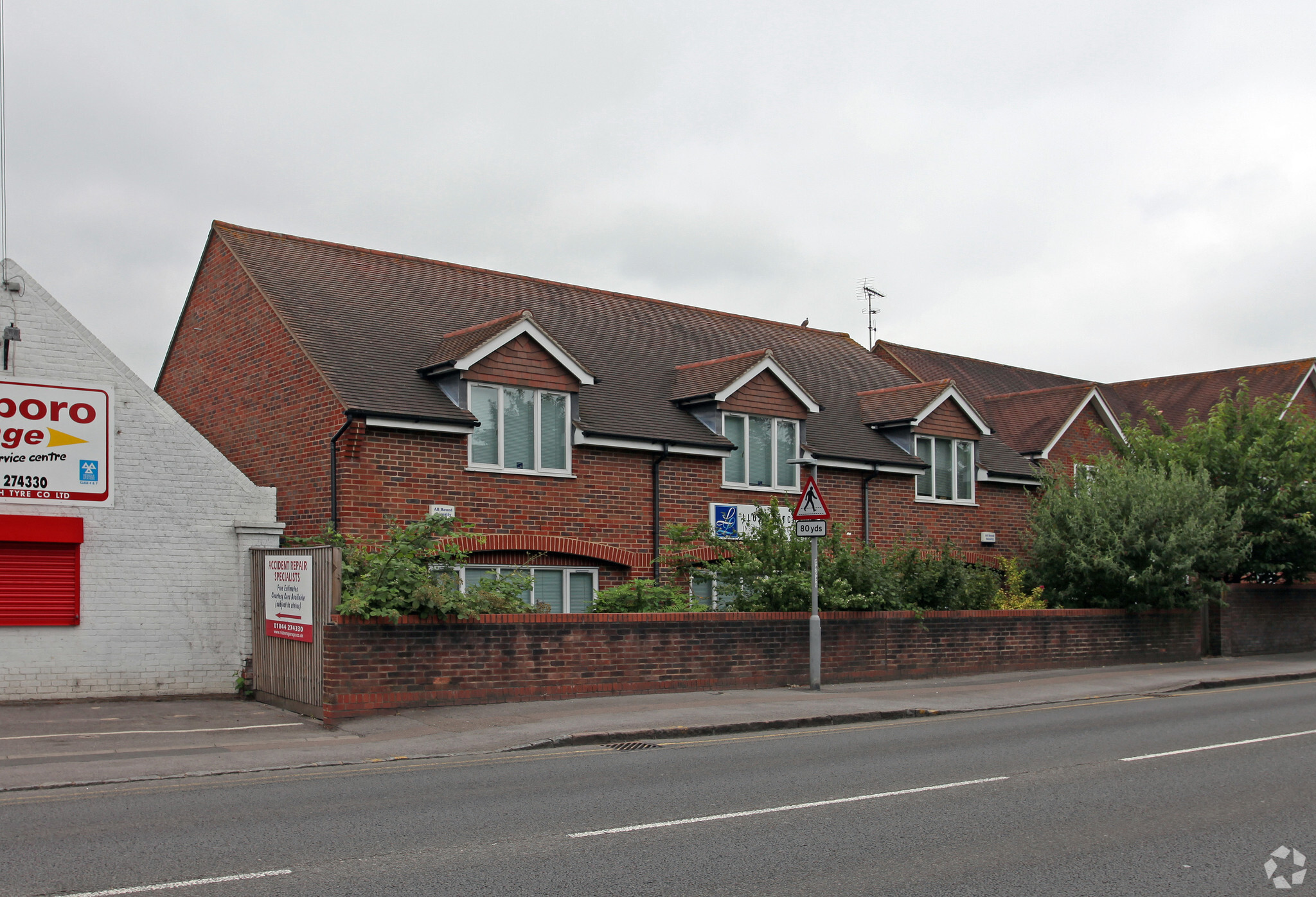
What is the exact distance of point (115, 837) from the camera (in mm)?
7949

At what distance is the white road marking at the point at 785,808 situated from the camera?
8164mm

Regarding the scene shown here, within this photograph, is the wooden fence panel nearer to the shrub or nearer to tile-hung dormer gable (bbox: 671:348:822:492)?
the shrub

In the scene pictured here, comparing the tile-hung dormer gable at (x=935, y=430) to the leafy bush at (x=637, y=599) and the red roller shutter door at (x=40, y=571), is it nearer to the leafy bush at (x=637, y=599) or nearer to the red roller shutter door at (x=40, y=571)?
the leafy bush at (x=637, y=599)

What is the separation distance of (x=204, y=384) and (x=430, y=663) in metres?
10.7

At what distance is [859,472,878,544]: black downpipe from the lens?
A: 25.5 metres

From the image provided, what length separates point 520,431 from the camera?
809 inches

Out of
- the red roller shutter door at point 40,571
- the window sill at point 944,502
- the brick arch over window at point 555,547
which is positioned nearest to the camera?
the red roller shutter door at point 40,571

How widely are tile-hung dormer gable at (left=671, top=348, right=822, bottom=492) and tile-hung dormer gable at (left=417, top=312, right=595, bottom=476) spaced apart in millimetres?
3281

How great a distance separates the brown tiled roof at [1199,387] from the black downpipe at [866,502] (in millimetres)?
19956

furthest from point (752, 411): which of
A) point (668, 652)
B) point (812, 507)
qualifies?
point (668, 652)

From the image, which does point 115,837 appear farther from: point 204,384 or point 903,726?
point 204,384

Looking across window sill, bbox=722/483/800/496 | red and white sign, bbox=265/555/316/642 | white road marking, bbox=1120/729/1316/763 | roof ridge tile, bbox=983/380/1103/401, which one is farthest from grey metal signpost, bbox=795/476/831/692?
roof ridge tile, bbox=983/380/1103/401

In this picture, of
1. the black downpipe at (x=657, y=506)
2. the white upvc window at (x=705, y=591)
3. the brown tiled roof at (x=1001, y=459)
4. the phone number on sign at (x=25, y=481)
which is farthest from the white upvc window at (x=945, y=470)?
the phone number on sign at (x=25, y=481)

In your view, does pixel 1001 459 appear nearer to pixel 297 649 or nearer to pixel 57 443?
pixel 297 649
